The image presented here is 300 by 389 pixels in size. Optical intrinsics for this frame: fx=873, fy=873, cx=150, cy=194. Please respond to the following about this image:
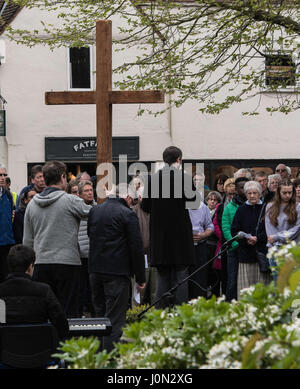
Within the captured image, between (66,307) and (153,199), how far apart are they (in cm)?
164

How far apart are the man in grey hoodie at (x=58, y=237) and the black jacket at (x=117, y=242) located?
0.24 m

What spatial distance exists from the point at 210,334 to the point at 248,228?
7.77 metres

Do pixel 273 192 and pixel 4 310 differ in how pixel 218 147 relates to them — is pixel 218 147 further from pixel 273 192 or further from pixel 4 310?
pixel 4 310

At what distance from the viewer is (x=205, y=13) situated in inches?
488

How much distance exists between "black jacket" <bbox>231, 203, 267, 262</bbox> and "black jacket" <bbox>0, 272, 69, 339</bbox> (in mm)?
4843

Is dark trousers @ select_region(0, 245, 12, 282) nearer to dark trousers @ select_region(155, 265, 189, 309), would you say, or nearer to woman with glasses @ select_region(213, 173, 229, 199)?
dark trousers @ select_region(155, 265, 189, 309)

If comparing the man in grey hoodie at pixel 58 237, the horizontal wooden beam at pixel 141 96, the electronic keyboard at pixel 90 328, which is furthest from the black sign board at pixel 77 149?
the electronic keyboard at pixel 90 328

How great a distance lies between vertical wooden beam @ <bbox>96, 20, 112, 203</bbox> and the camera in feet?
29.3

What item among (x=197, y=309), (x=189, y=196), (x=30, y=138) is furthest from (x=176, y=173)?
(x=30, y=138)

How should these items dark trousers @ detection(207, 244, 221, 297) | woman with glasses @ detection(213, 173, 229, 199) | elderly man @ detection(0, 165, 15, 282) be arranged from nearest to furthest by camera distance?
1. elderly man @ detection(0, 165, 15, 282)
2. dark trousers @ detection(207, 244, 221, 297)
3. woman with glasses @ detection(213, 173, 229, 199)

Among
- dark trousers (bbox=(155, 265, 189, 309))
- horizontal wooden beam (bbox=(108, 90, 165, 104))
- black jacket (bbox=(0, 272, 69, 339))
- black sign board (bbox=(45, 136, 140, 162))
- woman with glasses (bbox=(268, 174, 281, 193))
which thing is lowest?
dark trousers (bbox=(155, 265, 189, 309))

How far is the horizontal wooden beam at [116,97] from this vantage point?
8.76 meters

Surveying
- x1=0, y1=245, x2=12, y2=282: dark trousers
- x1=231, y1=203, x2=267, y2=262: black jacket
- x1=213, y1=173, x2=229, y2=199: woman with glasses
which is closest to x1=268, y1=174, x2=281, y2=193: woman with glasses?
x1=231, y1=203, x2=267, y2=262: black jacket

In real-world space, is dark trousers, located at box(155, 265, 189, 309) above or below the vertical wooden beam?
below
